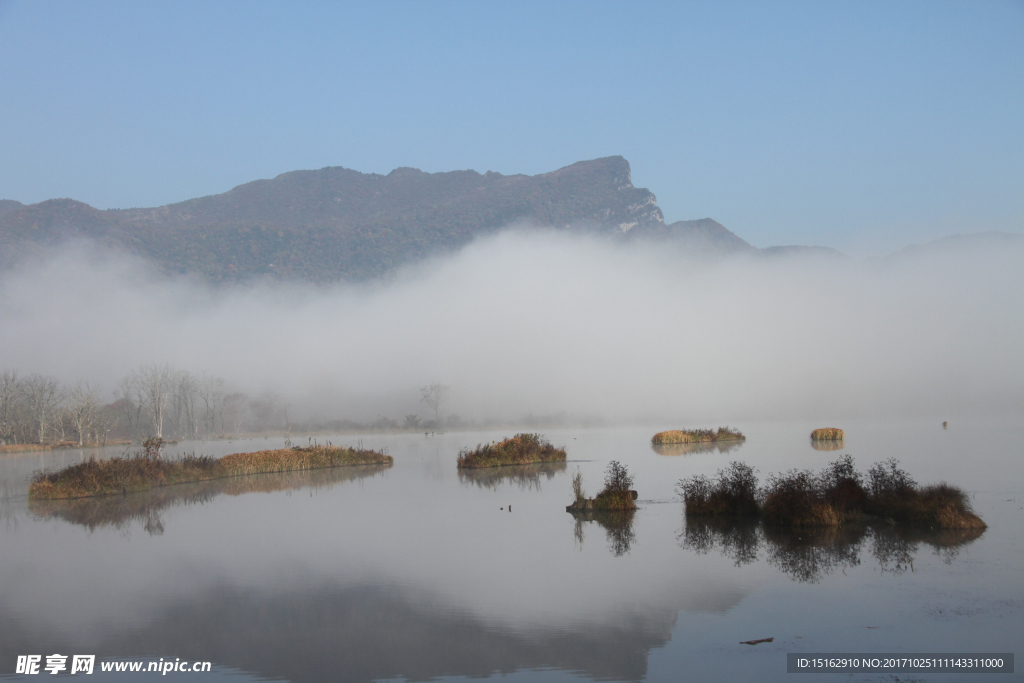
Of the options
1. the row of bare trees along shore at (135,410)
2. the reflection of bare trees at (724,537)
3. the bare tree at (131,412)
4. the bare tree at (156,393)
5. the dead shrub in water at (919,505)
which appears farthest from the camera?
the bare tree at (131,412)

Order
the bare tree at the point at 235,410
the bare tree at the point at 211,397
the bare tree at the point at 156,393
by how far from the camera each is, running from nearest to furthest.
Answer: the bare tree at the point at 156,393 < the bare tree at the point at 211,397 < the bare tree at the point at 235,410

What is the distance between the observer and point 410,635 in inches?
406

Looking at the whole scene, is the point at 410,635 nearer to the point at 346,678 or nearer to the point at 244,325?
the point at 346,678

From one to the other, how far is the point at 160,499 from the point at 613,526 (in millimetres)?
17181

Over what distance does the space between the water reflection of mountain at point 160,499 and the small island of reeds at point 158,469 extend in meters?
0.53

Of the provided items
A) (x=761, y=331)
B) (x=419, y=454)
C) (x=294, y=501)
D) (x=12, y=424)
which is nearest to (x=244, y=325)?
(x=12, y=424)

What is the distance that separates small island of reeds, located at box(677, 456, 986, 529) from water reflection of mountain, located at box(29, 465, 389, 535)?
15.0 m

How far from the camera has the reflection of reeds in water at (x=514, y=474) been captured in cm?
2858

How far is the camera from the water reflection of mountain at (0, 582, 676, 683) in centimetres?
905

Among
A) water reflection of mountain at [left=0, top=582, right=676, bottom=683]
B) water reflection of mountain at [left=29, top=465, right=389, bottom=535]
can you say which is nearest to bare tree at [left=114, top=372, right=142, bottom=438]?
water reflection of mountain at [left=29, top=465, right=389, bottom=535]

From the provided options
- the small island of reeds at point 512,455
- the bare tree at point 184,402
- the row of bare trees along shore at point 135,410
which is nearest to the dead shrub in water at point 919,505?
the small island of reeds at point 512,455

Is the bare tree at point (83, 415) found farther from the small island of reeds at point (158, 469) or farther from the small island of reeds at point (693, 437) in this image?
the small island of reeds at point (693, 437)

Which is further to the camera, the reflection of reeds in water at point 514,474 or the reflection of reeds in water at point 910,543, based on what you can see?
the reflection of reeds in water at point 514,474

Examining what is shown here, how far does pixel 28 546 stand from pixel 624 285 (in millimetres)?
185167
